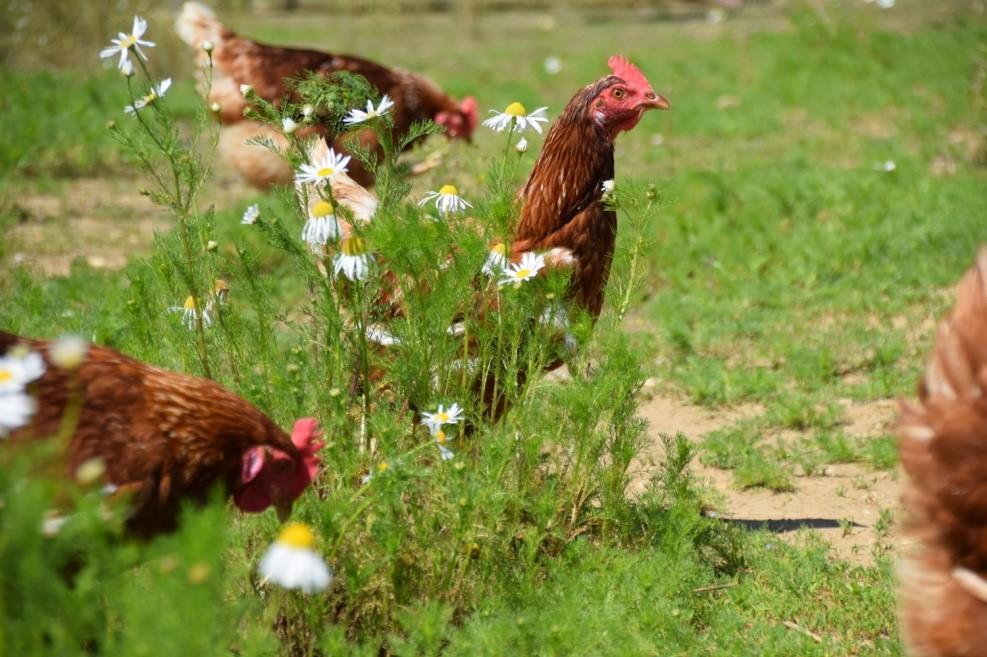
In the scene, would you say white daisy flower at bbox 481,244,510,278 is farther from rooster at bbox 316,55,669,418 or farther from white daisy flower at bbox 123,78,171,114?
white daisy flower at bbox 123,78,171,114

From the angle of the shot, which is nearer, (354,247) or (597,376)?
(354,247)

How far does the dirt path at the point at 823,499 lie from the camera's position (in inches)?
154

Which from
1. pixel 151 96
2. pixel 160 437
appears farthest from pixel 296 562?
pixel 151 96

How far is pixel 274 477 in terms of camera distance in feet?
8.80

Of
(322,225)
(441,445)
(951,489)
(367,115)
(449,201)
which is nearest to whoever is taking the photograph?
(951,489)

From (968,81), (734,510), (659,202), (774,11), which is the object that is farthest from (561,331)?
(774,11)

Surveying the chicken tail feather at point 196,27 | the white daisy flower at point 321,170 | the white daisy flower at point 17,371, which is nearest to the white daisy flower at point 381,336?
the white daisy flower at point 321,170

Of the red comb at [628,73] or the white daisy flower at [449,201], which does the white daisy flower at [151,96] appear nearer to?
the white daisy flower at [449,201]

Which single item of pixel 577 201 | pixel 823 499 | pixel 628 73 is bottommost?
pixel 823 499

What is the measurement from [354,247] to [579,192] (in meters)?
1.26

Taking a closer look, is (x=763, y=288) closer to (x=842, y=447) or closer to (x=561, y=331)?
(x=842, y=447)

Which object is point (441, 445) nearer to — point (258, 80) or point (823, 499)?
point (823, 499)

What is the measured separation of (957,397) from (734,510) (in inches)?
65.8

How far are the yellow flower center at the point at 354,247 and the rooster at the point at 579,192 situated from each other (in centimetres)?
80
